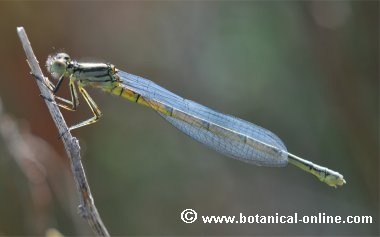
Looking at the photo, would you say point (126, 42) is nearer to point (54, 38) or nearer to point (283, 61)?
point (54, 38)

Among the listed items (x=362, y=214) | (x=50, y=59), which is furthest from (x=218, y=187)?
(x=50, y=59)

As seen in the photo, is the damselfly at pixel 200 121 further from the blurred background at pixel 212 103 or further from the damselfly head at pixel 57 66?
the blurred background at pixel 212 103

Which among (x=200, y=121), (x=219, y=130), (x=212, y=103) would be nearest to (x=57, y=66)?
(x=200, y=121)

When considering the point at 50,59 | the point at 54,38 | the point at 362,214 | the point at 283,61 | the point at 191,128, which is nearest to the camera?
the point at 50,59

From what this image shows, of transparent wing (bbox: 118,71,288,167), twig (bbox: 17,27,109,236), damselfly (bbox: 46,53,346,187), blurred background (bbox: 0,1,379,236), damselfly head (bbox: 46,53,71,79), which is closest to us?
twig (bbox: 17,27,109,236)

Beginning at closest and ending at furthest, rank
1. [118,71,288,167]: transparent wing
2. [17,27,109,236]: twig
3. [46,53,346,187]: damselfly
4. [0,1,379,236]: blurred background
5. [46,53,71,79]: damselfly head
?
[17,27,109,236]: twig → [46,53,71,79]: damselfly head → [46,53,346,187]: damselfly → [118,71,288,167]: transparent wing → [0,1,379,236]: blurred background

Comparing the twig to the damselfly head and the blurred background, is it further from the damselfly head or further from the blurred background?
the blurred background

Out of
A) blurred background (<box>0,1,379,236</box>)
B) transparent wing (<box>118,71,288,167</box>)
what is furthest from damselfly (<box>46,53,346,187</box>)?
blurred background (<box>0,1,379,236</box>)
